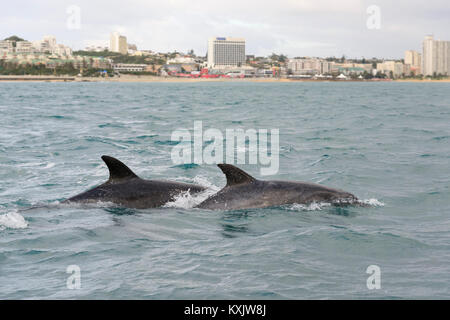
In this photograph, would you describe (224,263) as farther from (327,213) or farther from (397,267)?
(327,213)

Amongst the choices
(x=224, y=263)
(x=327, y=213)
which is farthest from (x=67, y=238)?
(x=327, y=213)

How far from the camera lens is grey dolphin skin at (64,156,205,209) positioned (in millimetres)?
12961

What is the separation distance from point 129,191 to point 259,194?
110 inches

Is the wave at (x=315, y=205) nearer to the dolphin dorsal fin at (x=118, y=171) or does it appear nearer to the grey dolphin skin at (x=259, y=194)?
the grey dolphin skin at (x=259, y=194)

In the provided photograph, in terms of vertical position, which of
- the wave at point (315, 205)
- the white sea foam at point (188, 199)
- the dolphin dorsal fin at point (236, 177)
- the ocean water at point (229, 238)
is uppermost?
the dolphin dorsal fin at point (236, 177)

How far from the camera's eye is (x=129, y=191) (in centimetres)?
1311

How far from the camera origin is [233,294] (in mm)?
8047

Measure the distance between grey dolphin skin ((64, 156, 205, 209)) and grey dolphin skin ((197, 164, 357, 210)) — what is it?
0.84 m

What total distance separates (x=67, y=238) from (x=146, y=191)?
2607mm

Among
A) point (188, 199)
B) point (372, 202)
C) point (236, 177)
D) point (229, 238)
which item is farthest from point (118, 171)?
point (372, 202)

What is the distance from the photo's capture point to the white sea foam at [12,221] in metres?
11.8

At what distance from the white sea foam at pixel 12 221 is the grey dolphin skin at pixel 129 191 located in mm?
1422

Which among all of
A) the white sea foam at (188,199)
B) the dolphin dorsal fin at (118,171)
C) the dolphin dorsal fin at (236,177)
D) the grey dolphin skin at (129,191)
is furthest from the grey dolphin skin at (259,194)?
the dolphin dorsal fin at (118,171)

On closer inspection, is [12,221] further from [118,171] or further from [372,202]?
[372,202]
